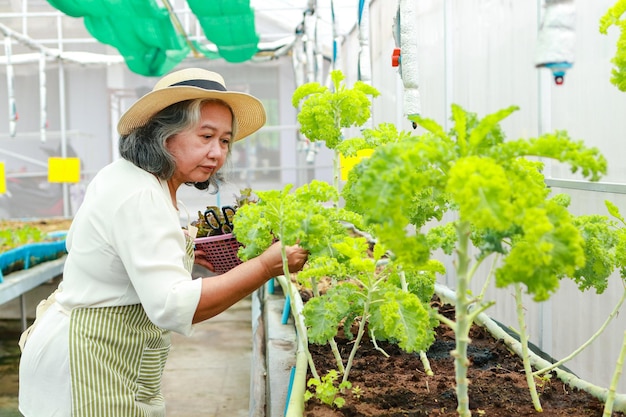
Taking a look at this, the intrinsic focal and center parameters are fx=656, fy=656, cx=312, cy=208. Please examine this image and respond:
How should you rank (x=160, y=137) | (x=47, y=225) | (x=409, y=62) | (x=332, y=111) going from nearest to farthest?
(x=160, y=137) → (x=409, y=62) → (x=332, y=111) → (x=47, y=225)

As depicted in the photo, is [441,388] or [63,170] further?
[63,170]

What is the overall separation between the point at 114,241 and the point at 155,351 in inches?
17.7

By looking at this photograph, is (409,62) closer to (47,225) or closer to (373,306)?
(373,306)

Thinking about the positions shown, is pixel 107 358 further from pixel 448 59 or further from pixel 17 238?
pixel 17 238

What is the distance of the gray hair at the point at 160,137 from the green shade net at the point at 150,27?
3.17 meters

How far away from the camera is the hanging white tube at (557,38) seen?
1048mm

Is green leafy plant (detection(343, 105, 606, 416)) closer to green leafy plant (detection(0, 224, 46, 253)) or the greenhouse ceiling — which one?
the greenhouse ceiling

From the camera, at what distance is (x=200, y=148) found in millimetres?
1888

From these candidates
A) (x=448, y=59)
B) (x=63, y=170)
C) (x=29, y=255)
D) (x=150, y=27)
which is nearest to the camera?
(x=448, y=59)

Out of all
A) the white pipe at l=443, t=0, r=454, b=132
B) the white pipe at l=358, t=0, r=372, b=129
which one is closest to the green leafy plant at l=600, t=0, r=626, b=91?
the white pipe at l=358, t=0, r=372, b=129

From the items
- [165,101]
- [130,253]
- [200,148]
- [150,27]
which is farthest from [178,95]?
[150,27]

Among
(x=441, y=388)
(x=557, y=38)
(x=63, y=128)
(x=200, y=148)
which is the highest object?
(x=63, y=128)

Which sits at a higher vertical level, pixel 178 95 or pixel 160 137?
pixel 178 95

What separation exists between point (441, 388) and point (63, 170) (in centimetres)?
539
